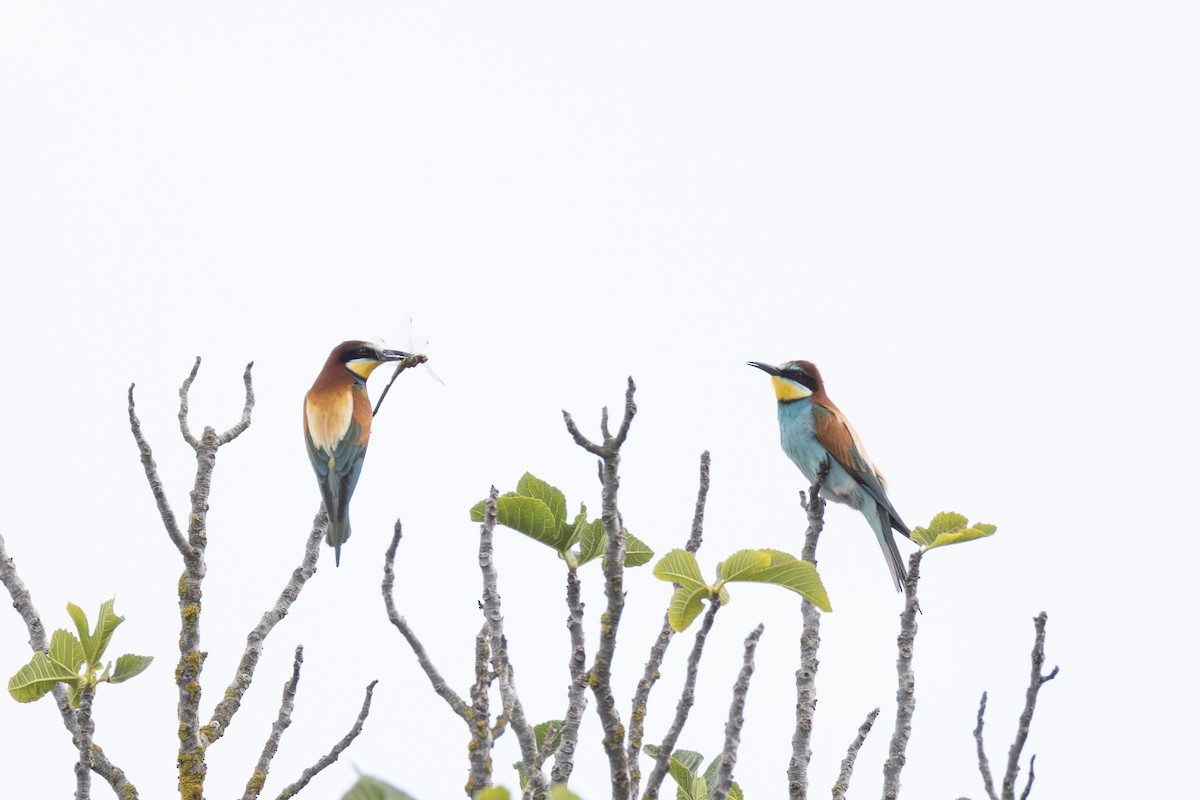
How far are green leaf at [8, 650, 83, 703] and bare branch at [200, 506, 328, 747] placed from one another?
19.2 inches

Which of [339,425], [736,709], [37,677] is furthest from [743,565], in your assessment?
[339,425]

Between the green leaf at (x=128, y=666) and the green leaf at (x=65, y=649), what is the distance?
0.36 feet

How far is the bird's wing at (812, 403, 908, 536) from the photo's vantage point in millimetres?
7730

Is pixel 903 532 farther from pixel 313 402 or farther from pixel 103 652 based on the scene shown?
pixel 103 652

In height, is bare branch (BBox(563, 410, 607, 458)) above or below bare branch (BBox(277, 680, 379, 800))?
above

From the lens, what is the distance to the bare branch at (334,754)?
3.60m

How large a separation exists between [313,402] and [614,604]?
486cm

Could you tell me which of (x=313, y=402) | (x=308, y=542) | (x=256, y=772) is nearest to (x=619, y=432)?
(x=256, y=772)

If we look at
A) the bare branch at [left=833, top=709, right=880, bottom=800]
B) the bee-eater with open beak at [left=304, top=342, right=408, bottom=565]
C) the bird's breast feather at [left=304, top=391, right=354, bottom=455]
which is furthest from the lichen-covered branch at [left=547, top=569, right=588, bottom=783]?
the bird's breast feather at [left=304, top=391, right=354, bottom=455]

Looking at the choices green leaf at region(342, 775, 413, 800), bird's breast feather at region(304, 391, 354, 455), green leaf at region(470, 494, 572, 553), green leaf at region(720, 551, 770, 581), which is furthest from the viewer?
bird's breast feather at region(304, 391, 354, 455)

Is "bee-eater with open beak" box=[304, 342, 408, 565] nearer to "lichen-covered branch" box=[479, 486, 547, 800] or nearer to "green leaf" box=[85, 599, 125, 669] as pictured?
"green leaf" box=[85, 599, 125, 669]

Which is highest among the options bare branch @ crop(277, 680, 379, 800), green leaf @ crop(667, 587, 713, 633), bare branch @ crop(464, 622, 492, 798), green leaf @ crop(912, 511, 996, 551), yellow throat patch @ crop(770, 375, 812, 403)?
yellow throat patch @ crop(770, 375, 812, 403)

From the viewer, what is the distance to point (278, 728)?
3695 millimetres

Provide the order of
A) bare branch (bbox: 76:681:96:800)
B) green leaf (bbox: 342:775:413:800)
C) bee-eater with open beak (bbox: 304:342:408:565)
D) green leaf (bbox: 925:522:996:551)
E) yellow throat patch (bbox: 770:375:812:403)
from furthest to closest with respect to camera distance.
Result: yellow throat patch (bbox: 770:375:812:403) → bee-eater with open beak (bbox: 304:342:408:565) → green leaf (bbox: 925:522:996:551) → bare branch (bbox: 76:681:96:800) → green leaf (bbox: 342:775:413:800)
